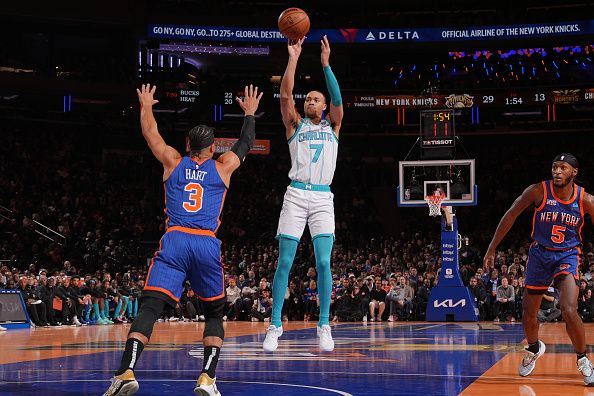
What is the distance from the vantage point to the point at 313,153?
7.82 meters

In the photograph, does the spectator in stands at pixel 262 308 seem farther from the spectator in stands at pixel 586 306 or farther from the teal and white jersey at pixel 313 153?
the teal and white jersey at pixel 313 153

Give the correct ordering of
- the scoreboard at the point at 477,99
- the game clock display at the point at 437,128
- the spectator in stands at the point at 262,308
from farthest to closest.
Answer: the scoreboard at the point at 477,99 < the spectator in stands at the point at 262,308 < the game clock display at the point at 437,128

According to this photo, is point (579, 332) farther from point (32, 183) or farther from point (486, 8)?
point (486, 8)

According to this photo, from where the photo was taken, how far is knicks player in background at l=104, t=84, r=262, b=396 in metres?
5.70

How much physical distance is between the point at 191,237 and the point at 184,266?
0.72 feet

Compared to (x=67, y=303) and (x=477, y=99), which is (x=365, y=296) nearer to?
(x=67, y=303)

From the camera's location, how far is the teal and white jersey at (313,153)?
7824mm

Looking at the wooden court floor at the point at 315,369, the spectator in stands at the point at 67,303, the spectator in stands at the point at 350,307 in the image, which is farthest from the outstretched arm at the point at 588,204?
the spectator in stands at the point at 67,303

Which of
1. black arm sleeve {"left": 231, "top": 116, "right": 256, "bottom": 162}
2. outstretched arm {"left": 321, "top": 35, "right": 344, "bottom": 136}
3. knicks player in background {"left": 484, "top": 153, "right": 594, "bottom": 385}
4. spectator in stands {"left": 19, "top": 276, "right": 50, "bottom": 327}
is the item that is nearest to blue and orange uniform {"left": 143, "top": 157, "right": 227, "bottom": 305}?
black arm sleeve {"left": 231, "top": 116, "right": 256, "bottom": 162}

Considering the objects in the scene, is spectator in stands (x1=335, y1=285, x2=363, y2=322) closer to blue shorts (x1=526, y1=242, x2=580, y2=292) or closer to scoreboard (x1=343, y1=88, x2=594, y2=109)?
scoreboard (x1=343, y1=88, x2=594, y2=109)

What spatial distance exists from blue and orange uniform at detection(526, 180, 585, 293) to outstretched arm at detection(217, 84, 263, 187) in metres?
2.76

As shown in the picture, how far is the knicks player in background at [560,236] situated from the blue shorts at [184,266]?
2.76 metres

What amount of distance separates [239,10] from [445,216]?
18.9m

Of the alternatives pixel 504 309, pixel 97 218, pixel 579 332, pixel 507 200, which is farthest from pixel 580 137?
pixel 579 332
